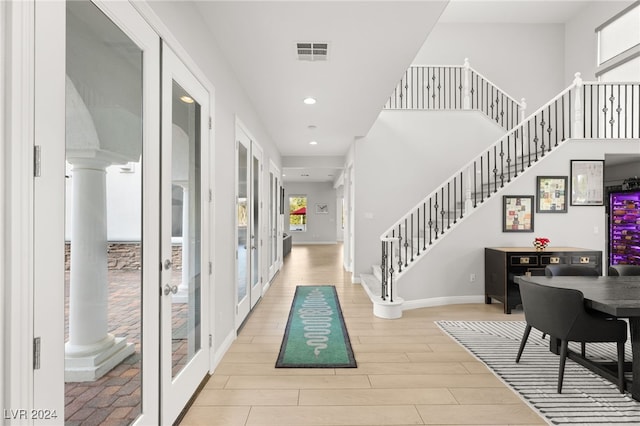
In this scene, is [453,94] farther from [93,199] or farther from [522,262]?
[93,199]

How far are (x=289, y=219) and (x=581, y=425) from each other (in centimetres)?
1399

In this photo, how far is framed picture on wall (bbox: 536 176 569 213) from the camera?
5094 millimetres

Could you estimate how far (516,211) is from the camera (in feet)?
16.7

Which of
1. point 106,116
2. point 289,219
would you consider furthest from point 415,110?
point 289,219

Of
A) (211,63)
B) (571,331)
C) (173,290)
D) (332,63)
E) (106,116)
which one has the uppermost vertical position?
(332,63)

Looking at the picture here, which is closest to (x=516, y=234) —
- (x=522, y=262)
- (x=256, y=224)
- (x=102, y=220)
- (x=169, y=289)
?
(x=522, y=262)

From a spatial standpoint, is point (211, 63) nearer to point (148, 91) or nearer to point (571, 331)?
point (148, 91)

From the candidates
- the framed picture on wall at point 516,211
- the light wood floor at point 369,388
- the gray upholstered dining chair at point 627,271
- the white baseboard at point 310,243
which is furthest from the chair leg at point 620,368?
the white baseboard at point 310,243

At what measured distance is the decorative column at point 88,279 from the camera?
1.33 metres

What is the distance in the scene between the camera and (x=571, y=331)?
8.12 feet

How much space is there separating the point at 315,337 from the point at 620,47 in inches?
348

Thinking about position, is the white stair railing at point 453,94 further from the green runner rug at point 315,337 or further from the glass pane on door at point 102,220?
the glass pane on door at point 102,220

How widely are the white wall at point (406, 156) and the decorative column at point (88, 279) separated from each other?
17.6 ft

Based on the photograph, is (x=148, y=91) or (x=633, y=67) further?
A: (x=633, y=67)
